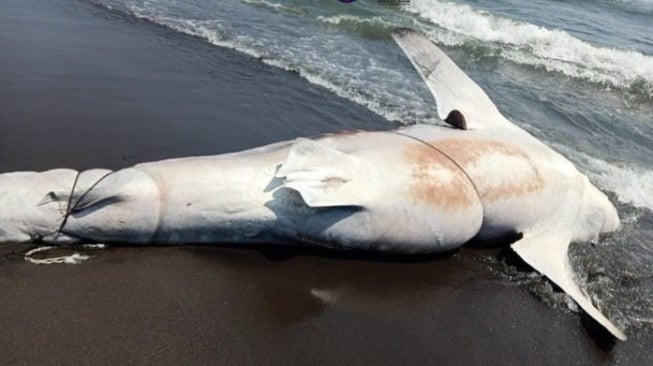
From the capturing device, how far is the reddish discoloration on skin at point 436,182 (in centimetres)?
417

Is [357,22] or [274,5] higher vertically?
[274,5]

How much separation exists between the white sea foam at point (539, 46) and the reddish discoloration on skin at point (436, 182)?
332 inches

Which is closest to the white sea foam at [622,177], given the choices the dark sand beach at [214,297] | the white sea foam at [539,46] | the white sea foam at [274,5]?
the dark sand beach at [214,297]

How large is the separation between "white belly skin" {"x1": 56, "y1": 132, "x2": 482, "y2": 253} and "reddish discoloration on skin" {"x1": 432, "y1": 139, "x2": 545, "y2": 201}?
0.13 metres

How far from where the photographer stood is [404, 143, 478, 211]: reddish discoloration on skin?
4172mm

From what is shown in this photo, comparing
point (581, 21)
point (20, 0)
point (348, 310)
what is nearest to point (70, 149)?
point (348, 310)

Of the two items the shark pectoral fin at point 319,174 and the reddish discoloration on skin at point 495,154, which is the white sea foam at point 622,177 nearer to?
the reddish discoloration on skin at point 495,154

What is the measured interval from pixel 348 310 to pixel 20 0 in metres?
8.06

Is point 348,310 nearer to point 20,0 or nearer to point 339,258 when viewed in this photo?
point 339,258

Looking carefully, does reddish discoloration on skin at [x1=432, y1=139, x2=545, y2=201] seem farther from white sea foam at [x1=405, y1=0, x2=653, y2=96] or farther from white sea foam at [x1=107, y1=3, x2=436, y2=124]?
white sea foam at [x1=405, y1=0, x2=653, y2=96]

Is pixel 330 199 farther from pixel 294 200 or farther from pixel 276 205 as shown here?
pixel 276 205

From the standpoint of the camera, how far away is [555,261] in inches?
181

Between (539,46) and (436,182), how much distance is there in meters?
11.3

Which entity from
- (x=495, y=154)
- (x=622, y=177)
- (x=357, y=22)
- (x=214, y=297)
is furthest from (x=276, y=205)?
(x=357, y=22)
